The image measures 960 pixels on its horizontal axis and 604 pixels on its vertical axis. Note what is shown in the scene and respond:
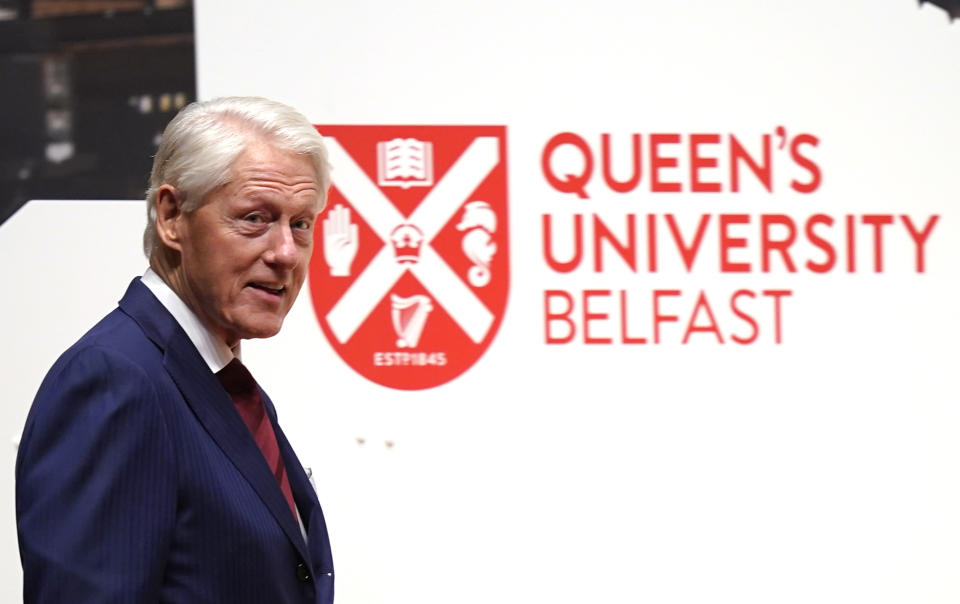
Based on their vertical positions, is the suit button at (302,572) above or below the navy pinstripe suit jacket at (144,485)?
below

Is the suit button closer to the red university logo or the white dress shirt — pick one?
the white dress shirt

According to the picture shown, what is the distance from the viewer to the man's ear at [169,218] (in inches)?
40.0

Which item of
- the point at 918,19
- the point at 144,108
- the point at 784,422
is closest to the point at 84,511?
the point at 144,108

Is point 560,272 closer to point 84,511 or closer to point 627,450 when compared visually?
point 627,450

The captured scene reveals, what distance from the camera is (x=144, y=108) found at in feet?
6.06

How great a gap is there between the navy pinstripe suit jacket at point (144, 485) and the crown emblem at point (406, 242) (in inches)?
34.4

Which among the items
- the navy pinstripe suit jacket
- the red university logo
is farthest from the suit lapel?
the red university logo

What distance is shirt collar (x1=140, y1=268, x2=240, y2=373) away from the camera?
1019 millimetres

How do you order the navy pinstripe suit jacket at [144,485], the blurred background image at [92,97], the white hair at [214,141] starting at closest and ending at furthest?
the navy pinstripe suit jacket at [144,485] → the white hair at [214,141] → the blurred background image at [92,97]

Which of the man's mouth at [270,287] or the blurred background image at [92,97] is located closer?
the man's mouth at [270,287]

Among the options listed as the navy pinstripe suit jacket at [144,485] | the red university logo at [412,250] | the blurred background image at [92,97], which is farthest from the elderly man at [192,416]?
the blurred background image at [92,97]

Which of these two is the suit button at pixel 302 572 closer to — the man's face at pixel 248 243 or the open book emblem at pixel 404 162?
the man's face at pixel 248 243

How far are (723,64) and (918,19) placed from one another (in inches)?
14.5

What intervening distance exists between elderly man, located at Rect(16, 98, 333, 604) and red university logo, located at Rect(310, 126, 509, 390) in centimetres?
73
